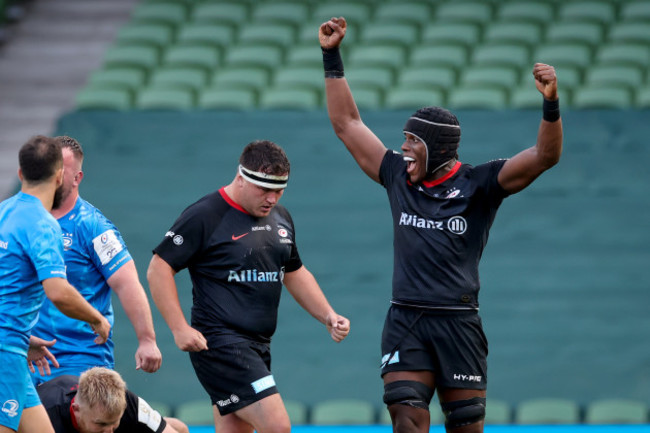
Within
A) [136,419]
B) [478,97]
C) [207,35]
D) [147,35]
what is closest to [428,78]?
[478,97]

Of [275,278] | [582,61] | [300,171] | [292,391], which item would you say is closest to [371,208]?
[300,171]

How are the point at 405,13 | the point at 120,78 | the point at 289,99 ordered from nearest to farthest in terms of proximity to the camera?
the point at 289,99, the point at 120,78, the point at 405,13

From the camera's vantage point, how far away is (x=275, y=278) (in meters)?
5.70

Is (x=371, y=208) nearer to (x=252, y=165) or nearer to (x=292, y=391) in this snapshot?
(x=292, y=391)

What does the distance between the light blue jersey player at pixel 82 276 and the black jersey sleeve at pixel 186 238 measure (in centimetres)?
22

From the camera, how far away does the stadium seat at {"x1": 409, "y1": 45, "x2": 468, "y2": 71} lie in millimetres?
12406

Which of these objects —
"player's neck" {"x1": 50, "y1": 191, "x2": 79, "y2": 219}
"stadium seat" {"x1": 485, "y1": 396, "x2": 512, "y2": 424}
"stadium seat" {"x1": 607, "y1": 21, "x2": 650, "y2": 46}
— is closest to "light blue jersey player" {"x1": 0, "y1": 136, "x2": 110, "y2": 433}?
"player's neck" {"x1": 50, "y1": 191, "x2": 79, "y2": 219}

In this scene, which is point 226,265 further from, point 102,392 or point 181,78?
point 181,78

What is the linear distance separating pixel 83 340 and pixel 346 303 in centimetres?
464

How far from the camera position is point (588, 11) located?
13.5 metres

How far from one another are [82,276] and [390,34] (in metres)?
8.36

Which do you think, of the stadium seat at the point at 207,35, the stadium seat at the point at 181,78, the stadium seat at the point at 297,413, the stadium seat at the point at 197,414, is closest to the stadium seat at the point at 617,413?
the stadium seat at the point at 297,413

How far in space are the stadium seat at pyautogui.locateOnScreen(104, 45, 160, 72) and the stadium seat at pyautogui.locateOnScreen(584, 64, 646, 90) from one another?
5261 millimetres

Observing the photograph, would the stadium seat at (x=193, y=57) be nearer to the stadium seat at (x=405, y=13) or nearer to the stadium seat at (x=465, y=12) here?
the stadium seat at (x=405, y=13)
